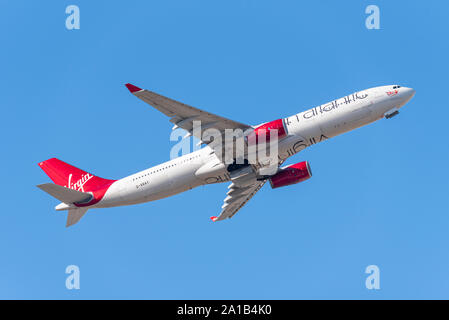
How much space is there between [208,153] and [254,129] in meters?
4.69

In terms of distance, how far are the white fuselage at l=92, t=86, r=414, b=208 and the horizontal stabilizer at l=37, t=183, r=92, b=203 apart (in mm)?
2019

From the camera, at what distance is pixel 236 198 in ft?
205

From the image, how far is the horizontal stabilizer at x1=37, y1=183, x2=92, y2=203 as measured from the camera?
180 ft

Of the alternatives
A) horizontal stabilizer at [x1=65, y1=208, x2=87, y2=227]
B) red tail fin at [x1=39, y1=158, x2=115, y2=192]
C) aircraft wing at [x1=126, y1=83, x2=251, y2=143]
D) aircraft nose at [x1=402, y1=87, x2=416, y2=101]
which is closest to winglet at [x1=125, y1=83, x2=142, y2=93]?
aircraft wing at [x1=126, y1=83, x2=251, y2=143]

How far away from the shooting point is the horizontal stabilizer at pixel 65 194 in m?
54.7

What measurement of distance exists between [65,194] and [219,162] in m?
14.0

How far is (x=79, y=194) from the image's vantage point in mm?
57531

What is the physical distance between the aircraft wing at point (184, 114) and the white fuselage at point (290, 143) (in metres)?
3.13

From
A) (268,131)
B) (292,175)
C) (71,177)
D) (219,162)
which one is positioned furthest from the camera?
(71,177)

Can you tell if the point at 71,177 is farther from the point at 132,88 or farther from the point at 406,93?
the point at 406,93

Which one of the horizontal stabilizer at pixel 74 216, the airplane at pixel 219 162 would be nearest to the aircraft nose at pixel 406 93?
the airplane at pixel 219 162

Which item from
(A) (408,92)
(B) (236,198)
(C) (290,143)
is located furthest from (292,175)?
(A) (408,92)

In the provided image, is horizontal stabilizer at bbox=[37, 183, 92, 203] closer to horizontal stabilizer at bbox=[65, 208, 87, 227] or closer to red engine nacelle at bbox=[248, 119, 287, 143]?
horizontal stabilizer at bbox=[65, 208, 87, 227]

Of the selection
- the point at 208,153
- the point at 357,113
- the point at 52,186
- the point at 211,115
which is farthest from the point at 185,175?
the point at 357,113
